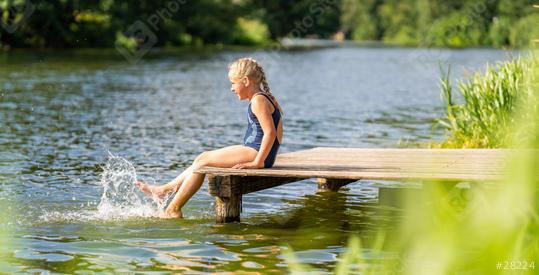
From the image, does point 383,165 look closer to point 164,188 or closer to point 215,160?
point 215,160

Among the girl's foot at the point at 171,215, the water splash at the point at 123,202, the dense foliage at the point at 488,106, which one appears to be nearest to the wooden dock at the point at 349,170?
the girl's foot at the point at 171,215

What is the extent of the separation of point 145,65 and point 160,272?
33919 millimetres

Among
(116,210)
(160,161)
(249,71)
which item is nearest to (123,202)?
(116,210)

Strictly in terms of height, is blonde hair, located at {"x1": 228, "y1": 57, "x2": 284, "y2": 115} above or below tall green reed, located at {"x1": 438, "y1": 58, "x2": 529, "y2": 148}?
above

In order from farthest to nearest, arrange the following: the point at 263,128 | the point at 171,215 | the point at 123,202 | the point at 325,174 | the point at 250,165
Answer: the point at 123,202 < the point at 171,215 < the point at 263,128 < the point at 250,165 < the point at 325,174

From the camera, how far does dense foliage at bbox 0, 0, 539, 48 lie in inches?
2031

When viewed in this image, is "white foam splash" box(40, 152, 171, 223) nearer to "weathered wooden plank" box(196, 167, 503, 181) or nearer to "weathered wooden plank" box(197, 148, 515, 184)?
"weathered wooden plank" box(196, 167, 503, 181)

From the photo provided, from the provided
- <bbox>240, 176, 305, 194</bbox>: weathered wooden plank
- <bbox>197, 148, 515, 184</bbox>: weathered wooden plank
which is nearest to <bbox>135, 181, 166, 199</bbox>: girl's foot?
<bbox>197, 148, 515, 184</bbox>: weathered wooden plank

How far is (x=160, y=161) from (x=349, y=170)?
5431 mm

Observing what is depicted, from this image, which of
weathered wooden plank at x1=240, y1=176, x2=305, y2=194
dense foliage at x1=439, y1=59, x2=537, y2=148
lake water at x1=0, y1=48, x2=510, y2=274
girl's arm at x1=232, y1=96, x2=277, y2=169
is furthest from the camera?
dense foliage at x1=439, y1=59, x2=537, y2=148

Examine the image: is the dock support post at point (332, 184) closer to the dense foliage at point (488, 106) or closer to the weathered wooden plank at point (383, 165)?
the weathered wooden plank at point (383, 165)

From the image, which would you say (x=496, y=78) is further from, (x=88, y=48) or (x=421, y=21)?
(x=421, y=21)

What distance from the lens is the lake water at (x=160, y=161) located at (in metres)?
7.49

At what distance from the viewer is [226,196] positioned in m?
8.30
